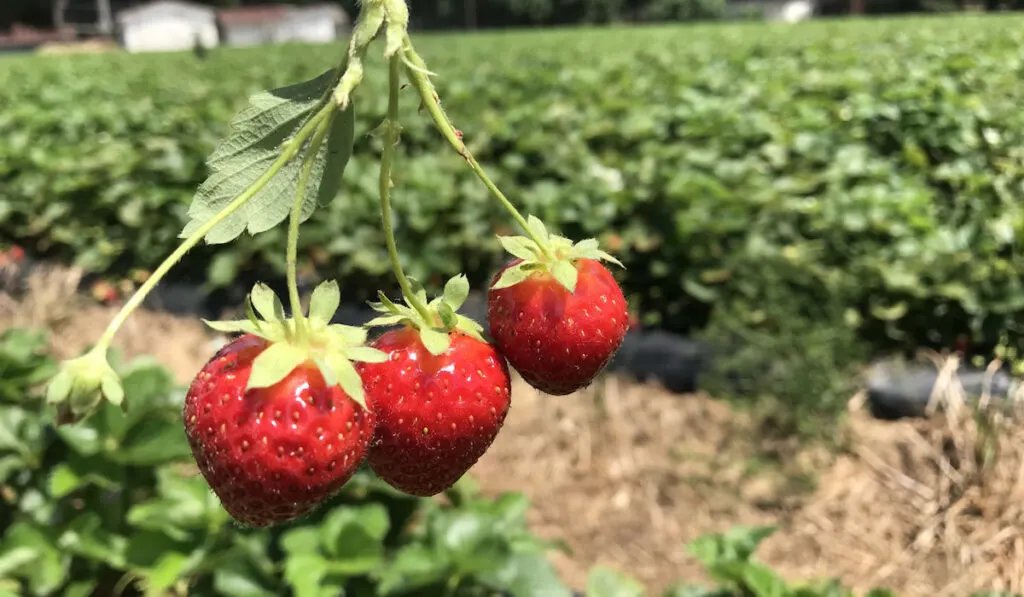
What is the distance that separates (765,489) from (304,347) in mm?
2173

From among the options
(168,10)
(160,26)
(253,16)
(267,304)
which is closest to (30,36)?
(160,26)

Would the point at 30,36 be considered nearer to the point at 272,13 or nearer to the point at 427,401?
the point at 272,13

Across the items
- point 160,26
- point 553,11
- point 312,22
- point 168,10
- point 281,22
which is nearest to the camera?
point 281,22

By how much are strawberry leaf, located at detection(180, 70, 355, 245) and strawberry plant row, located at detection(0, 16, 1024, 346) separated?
7.60 feet

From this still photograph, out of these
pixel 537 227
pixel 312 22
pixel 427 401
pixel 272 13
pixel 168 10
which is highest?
pixel 537 227

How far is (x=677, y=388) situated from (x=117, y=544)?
1.74m

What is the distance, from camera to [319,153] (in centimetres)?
56

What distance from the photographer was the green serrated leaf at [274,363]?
55 centimetres

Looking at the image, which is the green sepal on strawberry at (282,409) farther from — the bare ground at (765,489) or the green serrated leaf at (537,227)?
Answer: the bare ground at (765,489)

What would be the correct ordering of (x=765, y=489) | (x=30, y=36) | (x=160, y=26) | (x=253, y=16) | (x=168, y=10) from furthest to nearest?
(x=253, y=16) < (x=168, y=10) < (x=160, y=26) < (x=30, y=36) < (x=765, y=489)

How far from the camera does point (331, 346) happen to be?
0.57 metres

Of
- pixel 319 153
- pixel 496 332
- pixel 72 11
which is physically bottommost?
pixel 72 11

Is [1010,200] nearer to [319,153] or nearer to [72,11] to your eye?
[319,153]

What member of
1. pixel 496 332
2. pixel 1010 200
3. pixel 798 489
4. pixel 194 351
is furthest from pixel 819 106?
pixel 496 332
